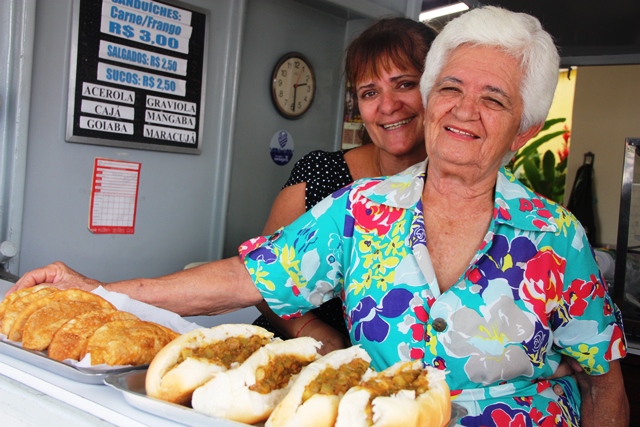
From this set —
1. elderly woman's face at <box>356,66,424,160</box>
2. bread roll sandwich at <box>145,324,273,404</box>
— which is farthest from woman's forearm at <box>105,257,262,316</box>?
elderly woman's face at <box>356,66,424,160</box>

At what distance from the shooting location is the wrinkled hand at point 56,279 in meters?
1.62

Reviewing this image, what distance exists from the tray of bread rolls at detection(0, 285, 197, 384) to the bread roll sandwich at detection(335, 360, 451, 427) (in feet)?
1.43

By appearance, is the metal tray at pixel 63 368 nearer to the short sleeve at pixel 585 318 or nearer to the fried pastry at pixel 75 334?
the fried pastry at pixel 75 334

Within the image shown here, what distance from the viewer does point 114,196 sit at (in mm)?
3211

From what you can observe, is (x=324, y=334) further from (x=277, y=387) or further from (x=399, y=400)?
(x=399, y=400)

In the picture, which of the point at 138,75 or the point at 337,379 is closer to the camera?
the point at 337,379

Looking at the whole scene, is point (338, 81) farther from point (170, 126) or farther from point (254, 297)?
point (254, 297)

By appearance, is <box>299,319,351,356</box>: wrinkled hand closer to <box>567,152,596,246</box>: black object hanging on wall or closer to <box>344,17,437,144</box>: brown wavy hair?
<box>344,17,437,144</box>: brown wavy hair

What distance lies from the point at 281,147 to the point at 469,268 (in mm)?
2587

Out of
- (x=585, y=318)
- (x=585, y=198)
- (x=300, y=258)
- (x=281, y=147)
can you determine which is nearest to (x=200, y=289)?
(x=300, y=258)

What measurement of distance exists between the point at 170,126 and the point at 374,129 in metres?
1.45

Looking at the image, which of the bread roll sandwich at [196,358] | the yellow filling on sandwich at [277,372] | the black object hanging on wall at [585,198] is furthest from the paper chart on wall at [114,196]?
the black object hanging on wall at [585,198]

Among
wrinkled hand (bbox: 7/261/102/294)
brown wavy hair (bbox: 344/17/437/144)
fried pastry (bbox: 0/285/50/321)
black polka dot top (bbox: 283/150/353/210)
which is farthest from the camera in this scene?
black polka dot top (bbox: 283/150/353/210)

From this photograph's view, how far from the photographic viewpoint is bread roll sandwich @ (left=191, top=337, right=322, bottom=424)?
961 mm
